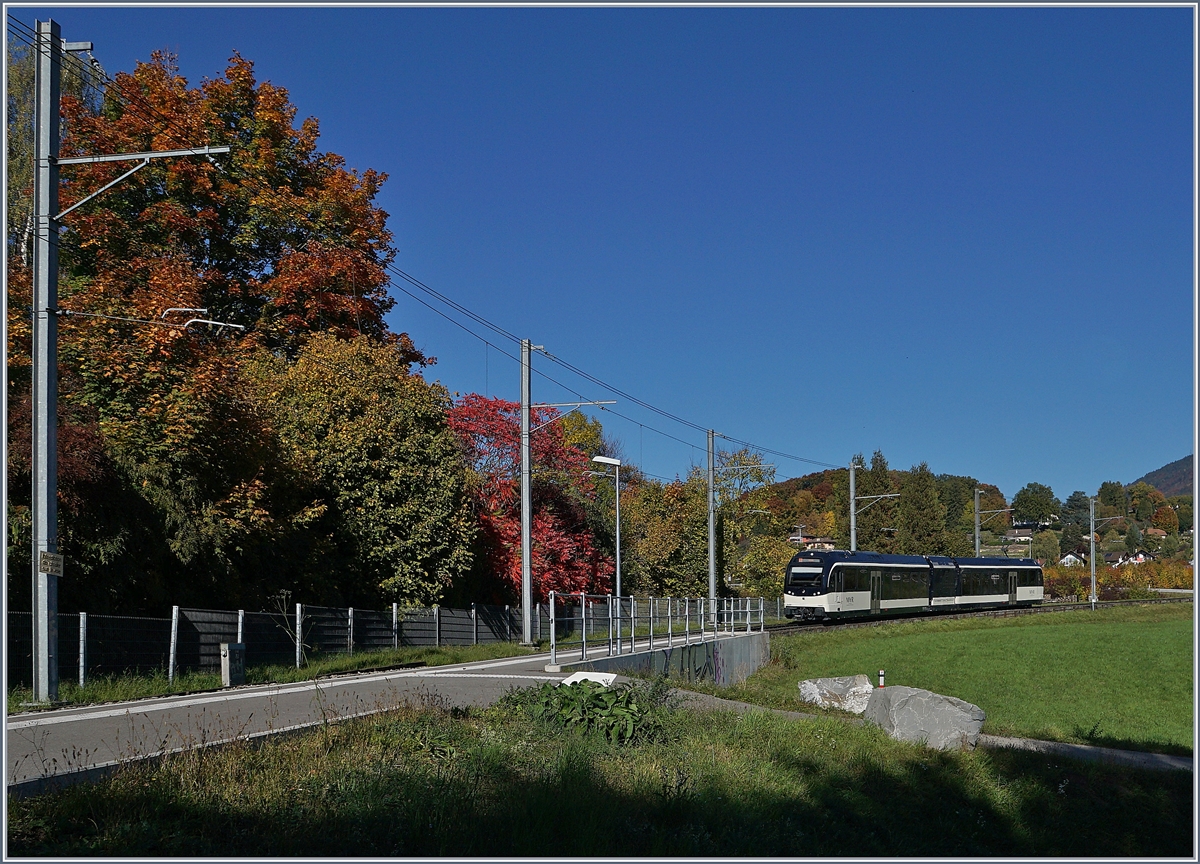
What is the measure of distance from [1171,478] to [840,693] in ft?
438

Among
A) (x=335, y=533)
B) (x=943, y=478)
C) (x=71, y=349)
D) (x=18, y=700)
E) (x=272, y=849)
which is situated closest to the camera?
(x=272, y=849)

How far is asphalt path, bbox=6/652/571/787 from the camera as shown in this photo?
32.6 feet

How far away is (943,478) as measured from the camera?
164m

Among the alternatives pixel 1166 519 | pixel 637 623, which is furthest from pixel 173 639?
pixel 1166 519

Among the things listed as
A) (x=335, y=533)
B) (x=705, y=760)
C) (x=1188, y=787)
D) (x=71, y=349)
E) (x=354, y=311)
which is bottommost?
(x=1188, y=787)

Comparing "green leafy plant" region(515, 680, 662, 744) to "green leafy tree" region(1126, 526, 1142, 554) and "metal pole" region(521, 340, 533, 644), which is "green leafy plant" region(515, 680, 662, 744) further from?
"green leafy tree" region(1126, 526, 1142, 554)

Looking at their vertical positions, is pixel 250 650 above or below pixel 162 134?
below

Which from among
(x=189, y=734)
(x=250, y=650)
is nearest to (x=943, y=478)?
(x=250, y=650)

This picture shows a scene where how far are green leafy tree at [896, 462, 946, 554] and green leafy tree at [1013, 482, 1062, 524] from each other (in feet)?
114

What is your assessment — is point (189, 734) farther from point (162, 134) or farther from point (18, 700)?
point (162, 134)

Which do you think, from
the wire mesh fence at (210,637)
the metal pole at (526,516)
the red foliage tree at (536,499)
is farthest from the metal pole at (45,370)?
the red foliage tree at (536,499)

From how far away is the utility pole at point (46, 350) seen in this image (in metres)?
14.9

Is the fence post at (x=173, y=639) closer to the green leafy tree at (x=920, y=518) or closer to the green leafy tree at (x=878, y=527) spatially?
the green leafy tree at (x=878, y=527)

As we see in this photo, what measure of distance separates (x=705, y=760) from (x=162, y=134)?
→ 104 ft
